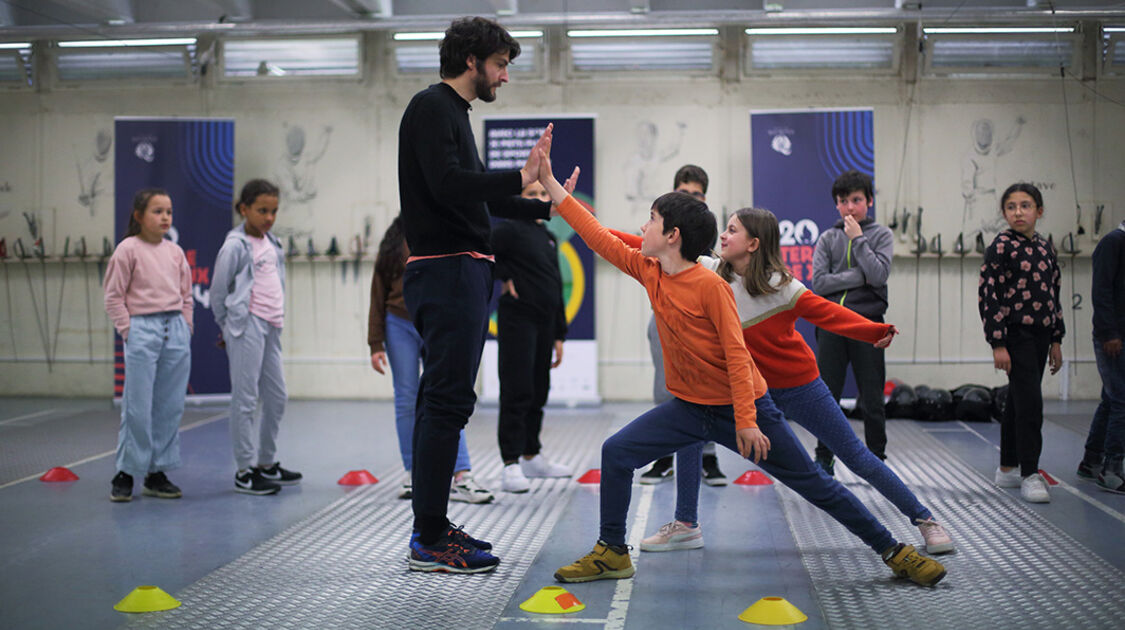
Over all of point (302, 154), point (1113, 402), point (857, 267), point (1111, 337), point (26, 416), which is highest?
point (302, 154)

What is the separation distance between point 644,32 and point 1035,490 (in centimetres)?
522

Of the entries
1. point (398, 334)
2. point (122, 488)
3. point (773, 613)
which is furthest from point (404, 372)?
point (773, 613)

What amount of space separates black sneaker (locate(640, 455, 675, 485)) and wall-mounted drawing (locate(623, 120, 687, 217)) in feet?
12.6

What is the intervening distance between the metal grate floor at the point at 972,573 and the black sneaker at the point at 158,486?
297 cm

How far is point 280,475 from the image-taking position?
203 inches

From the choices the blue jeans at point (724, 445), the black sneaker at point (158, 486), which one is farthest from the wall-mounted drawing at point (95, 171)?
the blue jeans at point (724, 445)

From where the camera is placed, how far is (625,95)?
28.1 feet

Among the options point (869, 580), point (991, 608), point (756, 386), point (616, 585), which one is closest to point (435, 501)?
point (616, 585)

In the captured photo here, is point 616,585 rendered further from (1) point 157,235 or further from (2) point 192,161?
(2) point 192,161

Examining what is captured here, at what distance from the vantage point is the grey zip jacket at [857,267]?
15.6 feet

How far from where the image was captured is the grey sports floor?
299 centimetres

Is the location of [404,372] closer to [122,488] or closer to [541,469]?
[541,469]

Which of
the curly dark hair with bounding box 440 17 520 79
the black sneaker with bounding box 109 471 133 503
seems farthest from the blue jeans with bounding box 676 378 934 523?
the black sneaker with bounding box 109 471 133 503

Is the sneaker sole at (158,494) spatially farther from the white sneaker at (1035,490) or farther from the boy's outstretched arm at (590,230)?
the white sneaker at (1035,490)
